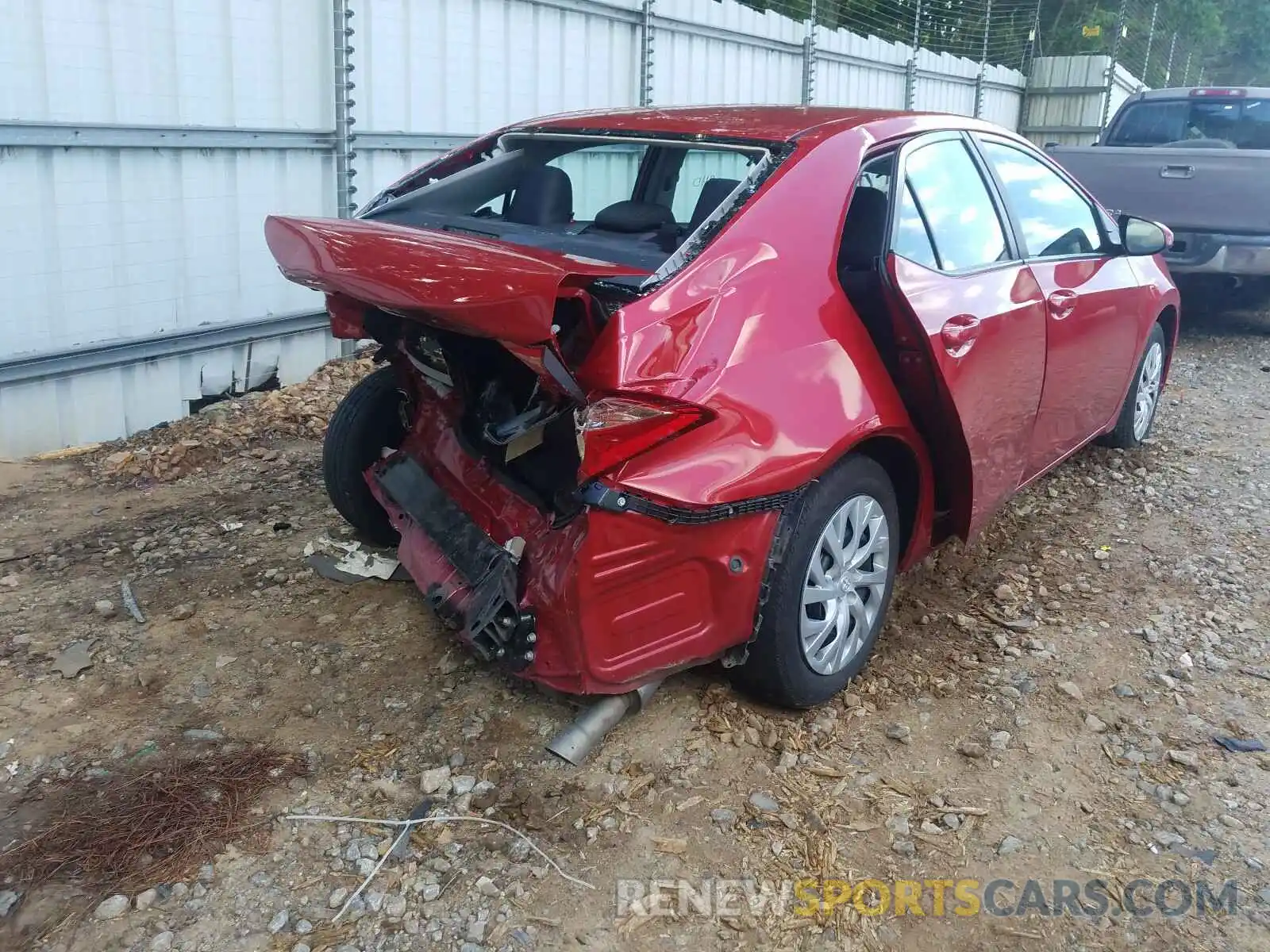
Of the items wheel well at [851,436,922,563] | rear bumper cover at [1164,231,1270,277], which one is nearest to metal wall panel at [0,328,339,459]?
wheel well at [851,436,922,563]

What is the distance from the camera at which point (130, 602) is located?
3.70 meters

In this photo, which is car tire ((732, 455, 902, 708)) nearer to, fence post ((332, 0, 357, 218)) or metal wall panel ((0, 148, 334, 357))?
metal wall panel ((0, 148, 334, 357))

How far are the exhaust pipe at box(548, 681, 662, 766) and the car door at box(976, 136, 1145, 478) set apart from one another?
74.5 inches

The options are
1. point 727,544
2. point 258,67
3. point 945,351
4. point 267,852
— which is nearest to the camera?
point 267,852

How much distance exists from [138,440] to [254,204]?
4.87 ft

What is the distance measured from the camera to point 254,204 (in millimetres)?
5965

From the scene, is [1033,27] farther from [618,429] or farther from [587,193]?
[618,429]

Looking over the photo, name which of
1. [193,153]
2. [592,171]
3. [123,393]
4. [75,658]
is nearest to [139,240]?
[193,153]

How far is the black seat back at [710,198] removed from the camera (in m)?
3.18

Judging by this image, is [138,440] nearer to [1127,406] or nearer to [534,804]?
[534,804]

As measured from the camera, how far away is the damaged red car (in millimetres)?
2602

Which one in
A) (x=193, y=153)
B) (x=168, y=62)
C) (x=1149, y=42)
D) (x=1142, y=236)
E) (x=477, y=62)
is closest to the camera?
(x=1142, y=236)

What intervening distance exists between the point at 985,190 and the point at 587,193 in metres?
1.45

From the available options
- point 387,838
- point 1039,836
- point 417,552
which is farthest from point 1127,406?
point 387,838
